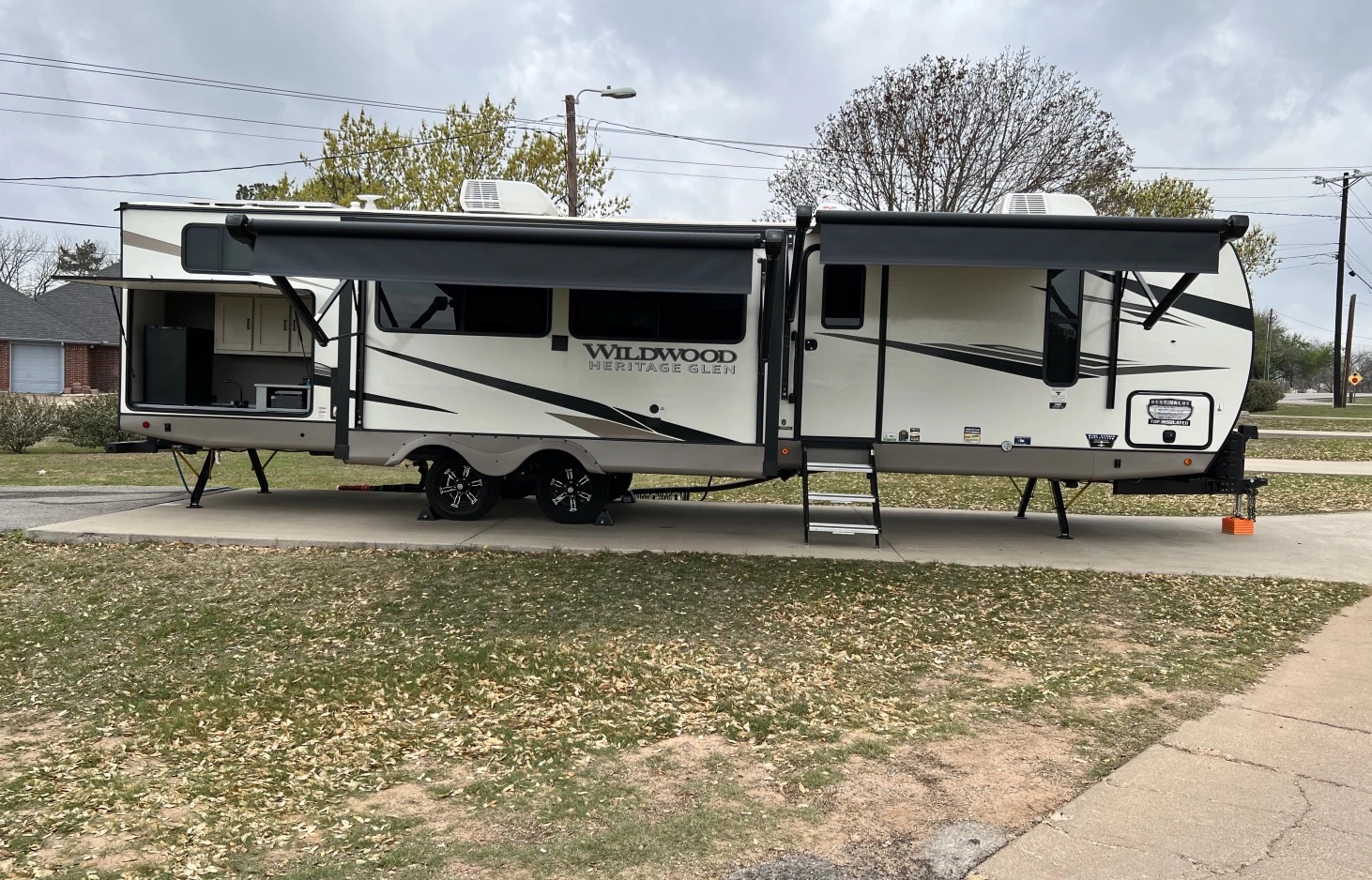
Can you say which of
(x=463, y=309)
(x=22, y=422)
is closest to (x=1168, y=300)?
(x=463, y=309)

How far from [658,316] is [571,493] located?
2034mm

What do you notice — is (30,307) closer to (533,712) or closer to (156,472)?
(156,472)

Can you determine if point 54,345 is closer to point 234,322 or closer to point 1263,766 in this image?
point 234,322

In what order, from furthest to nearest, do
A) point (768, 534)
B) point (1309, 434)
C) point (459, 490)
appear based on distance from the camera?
point (1309, 434) < point (459, 490) < point (768, 534)

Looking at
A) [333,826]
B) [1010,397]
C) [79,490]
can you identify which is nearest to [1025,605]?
[1010,397]

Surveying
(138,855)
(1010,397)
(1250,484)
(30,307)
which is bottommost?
(138,855)

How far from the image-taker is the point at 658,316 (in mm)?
9367

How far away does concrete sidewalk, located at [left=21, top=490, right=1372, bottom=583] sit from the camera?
883 cm

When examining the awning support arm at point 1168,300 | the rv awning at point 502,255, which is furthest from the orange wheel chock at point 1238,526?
the rv awning at point 502,255

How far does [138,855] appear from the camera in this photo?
3.71 m

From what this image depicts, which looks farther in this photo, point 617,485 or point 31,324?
point 31,324

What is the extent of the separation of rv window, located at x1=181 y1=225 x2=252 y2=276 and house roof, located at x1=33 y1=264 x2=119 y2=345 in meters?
30.9

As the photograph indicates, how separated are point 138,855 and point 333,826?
68 cm

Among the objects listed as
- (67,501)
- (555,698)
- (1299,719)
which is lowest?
(555,698)
